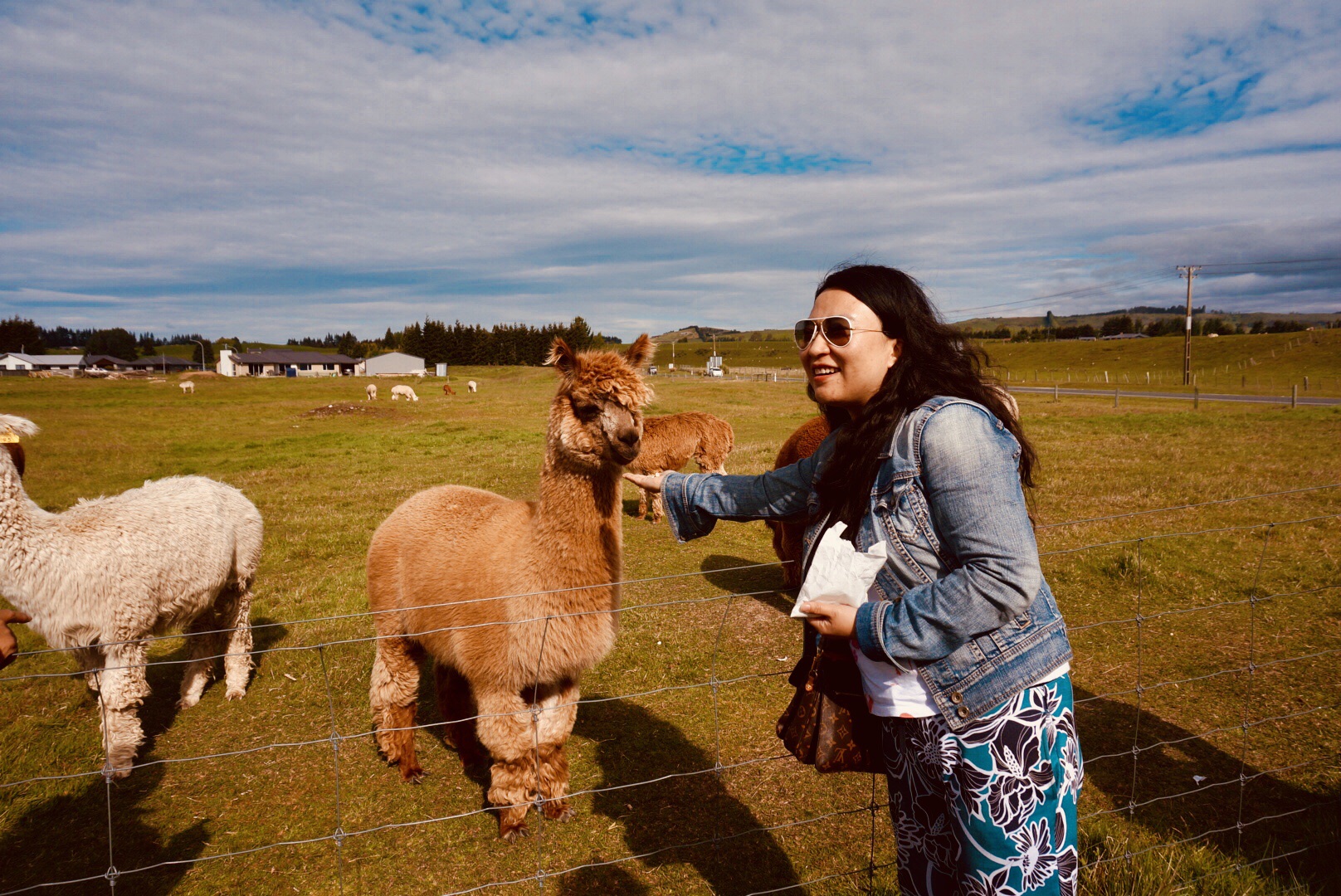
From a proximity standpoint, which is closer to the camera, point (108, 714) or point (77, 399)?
point (108, 714)

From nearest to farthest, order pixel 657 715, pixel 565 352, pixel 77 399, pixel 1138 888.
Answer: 1. pixel 1138 888
2. pixel 565 352
3. pixel 657 715
4. pixel 77 399

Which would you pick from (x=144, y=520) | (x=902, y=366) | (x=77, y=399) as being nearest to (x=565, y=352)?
(x=902, y=366)

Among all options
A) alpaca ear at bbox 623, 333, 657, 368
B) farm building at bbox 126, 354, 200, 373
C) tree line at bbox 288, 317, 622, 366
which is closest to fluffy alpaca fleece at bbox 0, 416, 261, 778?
alpaca ear at bbox 623, 333, 657, 368

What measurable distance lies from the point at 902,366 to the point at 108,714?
552cm

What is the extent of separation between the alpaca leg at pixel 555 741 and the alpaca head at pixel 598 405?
55.7 inches

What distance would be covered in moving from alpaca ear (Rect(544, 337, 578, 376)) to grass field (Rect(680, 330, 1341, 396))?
3901 centimetres

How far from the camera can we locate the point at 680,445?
462 inches

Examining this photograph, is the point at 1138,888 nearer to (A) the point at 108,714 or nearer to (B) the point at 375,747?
(B) the point at 375,747

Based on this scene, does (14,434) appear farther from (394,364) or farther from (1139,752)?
(394,364)

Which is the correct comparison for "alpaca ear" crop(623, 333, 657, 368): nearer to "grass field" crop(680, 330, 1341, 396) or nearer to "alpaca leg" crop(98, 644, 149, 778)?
"alpaca leg" crop(98, 644, 149, 778)

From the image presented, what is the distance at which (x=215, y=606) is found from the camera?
589cm

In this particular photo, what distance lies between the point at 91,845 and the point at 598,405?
4.04m

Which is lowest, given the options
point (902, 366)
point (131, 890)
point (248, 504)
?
point (131, 890)

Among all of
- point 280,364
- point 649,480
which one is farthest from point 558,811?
point 280,364
